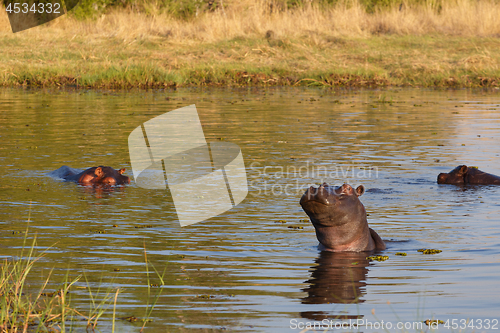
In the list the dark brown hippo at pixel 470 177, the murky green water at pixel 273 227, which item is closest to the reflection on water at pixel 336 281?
the murky green water at pixel 273 227

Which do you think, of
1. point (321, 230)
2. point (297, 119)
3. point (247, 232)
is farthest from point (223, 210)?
point (297, 119)

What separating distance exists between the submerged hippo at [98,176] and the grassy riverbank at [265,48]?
15.9 metres

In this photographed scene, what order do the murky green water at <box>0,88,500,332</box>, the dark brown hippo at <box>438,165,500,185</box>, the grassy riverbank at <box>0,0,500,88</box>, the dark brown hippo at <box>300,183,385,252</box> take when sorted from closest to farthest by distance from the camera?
the murky green water at <box>0,88,500,332</box>
the dark brown hippo at <box>300,183,385,252</box>
the dark brown hippo at <box>438,165,500,185</box>
the grassy riverbank at <box>0,0,500,88</box>

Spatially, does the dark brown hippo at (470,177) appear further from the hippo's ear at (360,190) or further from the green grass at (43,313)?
the green grass at (43,313)

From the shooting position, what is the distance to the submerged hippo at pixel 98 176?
35.9 ft

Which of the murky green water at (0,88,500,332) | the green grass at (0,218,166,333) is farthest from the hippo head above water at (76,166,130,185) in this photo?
the green grass at (0,218,166,333)

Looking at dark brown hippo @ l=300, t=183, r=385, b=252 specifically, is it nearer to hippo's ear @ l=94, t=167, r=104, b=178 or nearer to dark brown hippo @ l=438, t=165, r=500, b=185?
dark brown hippo @ l=438, t=165, r=500, b=185

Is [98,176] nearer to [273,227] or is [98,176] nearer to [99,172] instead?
[99,172]

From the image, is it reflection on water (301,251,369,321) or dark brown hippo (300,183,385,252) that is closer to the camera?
reflection on water (301,251,369,321)

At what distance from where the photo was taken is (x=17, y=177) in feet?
37.7

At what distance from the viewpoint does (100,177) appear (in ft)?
35.9

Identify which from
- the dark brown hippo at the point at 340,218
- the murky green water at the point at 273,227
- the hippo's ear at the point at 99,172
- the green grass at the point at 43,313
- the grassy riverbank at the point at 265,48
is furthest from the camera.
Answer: the grassy riverbank at the point at 265,48

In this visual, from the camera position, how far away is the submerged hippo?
1095cm

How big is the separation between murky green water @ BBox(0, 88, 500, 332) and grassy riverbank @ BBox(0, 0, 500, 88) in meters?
8.68
